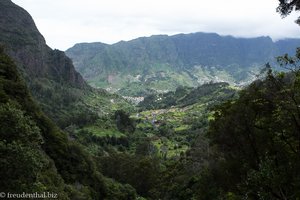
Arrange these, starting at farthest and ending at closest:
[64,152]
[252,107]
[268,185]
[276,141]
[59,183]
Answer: [64,152], [59,183], [252,107], [276,141], [268,185]

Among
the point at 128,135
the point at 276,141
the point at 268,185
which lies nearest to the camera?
the point at 268,185

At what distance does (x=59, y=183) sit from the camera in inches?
1943

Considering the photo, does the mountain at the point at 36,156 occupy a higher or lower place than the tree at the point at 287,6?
lower

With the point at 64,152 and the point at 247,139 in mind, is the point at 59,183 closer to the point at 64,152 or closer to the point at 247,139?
the point at 64,152

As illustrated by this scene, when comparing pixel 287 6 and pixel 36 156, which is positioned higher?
pixel 287 6

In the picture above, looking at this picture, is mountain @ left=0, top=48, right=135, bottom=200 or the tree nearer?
the tree

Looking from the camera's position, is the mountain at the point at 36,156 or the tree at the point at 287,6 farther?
the mountain at the point at 36,156

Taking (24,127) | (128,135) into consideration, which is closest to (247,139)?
(24,127)

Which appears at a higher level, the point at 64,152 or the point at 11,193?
the point at 11,193

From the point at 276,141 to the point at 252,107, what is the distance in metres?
4.37

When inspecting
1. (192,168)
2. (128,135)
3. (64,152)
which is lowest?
(128,135)

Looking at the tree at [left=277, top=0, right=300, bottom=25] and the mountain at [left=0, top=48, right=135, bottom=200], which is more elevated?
the tree at [left=277, top=0, right=300, bottom=25]

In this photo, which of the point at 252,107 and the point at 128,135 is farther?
the point at 128,135

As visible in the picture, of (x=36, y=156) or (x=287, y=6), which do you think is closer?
(x=287, y=6)
